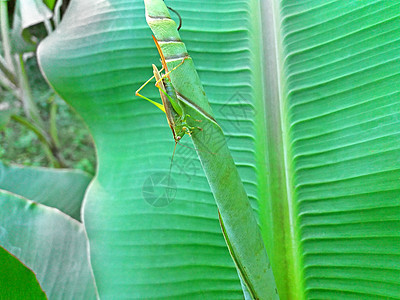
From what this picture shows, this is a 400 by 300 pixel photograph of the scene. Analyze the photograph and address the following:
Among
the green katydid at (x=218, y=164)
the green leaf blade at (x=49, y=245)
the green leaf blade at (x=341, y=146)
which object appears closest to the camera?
the green katydid at (x=218, y=164)

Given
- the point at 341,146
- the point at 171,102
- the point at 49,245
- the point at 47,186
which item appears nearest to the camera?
the point at 171,102

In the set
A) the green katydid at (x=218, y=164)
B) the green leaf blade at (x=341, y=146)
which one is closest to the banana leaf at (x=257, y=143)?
the green leaf blade at (x=341, y=146)

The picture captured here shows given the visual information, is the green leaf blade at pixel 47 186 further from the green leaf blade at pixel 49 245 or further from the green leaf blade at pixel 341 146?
the green leaf blade at pixel 341 146

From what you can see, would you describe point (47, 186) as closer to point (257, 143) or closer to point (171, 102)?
point (257, 143)

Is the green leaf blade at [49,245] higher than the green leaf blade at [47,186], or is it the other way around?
the green leaf blade at [47,186]

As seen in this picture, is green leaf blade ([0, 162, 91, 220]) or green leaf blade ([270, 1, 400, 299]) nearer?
green leaf blade ([270, 1, 400, 299])

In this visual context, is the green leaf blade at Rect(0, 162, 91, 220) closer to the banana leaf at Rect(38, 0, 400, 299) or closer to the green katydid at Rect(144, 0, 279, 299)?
the banana leaf at Rect(38, 0, 400, 299)

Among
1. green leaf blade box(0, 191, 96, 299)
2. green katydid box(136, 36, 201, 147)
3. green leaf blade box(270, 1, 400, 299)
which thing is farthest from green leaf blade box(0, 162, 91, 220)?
green katydid box(136, 36, 201, 147)

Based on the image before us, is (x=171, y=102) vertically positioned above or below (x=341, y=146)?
above

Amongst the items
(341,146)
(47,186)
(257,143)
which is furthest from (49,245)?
(341,146)

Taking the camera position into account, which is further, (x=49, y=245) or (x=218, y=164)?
(x=49, y=245)

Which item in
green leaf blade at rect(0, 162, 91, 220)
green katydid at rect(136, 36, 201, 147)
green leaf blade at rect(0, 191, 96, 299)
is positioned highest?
green katydid at rect(136, 36, 201, 147)
